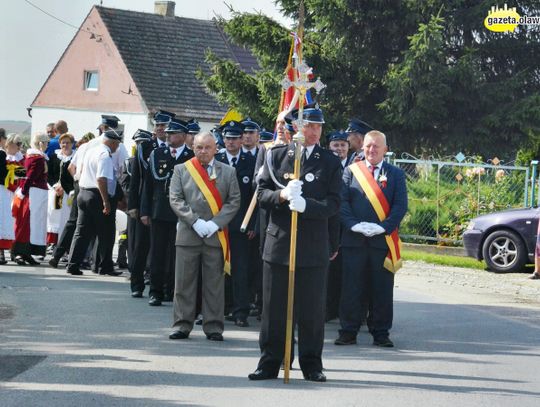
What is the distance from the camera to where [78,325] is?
12.9 metres

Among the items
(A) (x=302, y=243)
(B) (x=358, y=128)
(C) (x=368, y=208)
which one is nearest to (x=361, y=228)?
(C) (x=368, y=208)

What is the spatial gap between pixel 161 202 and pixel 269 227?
4312 millimetres

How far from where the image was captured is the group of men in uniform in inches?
403

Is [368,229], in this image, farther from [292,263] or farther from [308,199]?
[292,263]

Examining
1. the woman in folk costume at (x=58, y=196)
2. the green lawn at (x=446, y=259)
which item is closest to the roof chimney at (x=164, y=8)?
the green lawn at (x=446, y=259)

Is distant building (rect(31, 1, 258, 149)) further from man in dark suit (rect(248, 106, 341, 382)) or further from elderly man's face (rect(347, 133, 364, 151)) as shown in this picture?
man in dark suit (rect(248, 106, 341, 382))

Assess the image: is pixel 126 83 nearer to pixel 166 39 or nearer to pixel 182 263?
pixel 166 39

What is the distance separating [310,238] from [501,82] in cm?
2287

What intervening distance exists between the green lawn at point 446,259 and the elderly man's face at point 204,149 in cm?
1082

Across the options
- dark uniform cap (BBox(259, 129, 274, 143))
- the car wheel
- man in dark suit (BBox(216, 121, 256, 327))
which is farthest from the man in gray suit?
the car wheel

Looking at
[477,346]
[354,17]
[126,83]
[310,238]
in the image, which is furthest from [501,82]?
[126,83]

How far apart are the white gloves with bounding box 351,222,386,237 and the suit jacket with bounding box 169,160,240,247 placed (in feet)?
3.83

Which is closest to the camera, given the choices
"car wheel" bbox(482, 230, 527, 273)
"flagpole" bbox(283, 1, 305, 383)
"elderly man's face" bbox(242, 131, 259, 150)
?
"flagpole" bbox(283, 1, 305, 383)

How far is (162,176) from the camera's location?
14578 millimetres
